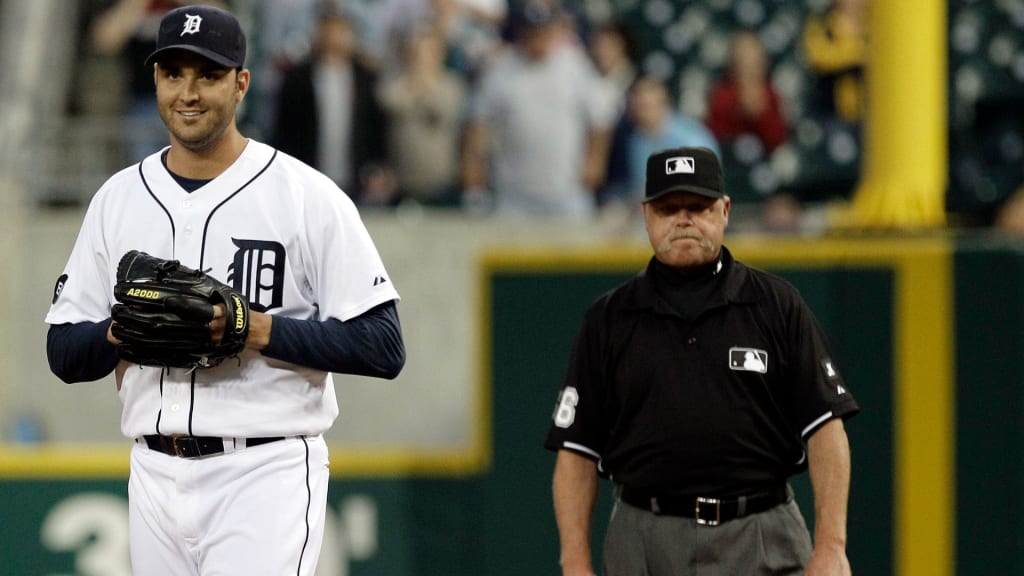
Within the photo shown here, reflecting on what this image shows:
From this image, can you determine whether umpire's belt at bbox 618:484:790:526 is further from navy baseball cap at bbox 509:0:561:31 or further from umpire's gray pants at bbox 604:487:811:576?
navy baseball cap at bbox 509:0:561:31

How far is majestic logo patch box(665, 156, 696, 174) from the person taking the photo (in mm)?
3773

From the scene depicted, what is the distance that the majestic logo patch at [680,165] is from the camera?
12.4 feet

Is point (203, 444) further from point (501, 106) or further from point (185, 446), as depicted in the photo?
point (501, 106)

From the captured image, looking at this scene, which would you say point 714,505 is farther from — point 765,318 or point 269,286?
point 269,286

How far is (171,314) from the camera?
321cm

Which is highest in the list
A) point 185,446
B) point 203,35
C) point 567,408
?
point 203,35

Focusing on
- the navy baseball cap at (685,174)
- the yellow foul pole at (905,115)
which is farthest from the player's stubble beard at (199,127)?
the yellow foul pole at (905,115)

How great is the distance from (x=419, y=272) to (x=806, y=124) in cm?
313

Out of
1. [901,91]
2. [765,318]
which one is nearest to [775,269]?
[901,91]

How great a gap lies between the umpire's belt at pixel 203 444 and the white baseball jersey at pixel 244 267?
0.07ft

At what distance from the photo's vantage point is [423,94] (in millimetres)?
8453

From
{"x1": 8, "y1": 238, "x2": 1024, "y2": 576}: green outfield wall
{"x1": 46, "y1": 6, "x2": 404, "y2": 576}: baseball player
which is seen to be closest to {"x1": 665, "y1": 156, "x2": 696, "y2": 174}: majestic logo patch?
{"x1": 46, "y1": 6, "x2": 404, "y2": 576}: baseball player

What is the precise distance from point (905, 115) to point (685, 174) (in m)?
2.27

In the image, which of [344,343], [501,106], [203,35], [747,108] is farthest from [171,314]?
[747,108]
